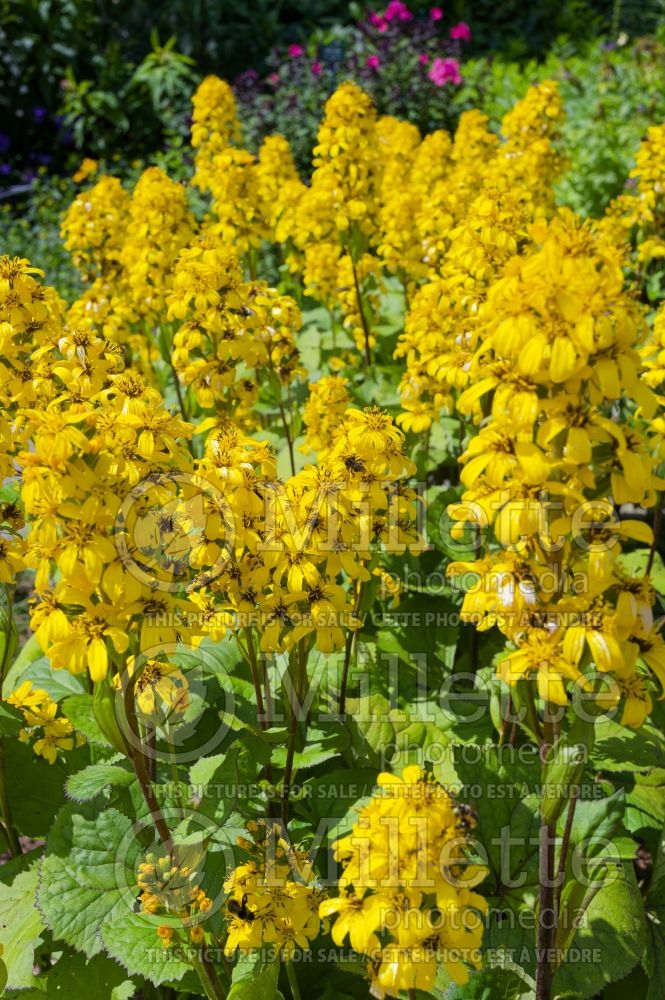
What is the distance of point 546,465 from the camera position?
6.02ft

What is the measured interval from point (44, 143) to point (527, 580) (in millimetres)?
12469

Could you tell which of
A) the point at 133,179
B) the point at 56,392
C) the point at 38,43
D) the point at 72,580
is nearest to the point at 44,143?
the point at 38,43

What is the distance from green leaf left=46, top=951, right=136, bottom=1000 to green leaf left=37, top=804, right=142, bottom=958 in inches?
5.7

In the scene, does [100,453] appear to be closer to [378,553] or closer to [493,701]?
[378,553]

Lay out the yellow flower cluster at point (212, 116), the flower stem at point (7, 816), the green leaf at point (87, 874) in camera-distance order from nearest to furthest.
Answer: the green leaf at point (87, 874), the flower stem at point (7, 816), the yellow flower cluster at point (212, 116)

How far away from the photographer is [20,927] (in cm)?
285

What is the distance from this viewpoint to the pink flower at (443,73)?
10.4 meters

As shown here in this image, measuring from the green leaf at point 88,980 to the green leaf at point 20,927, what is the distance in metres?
0.09

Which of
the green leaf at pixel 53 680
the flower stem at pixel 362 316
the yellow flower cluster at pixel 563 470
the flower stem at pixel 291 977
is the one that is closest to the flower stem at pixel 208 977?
the flower stem at pixel 291 977

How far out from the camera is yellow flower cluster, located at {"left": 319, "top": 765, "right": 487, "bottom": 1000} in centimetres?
186

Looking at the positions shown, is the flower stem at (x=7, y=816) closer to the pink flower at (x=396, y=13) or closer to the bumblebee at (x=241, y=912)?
the bumblebee at (x=241, y=912)

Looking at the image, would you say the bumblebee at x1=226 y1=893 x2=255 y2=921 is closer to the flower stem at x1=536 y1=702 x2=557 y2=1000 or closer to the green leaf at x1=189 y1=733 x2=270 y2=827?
the green leaf at x1=189 y1=733 x2=270 y2=827

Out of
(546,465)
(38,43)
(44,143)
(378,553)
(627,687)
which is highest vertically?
(38,43)

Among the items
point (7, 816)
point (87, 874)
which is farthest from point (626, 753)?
point (7, 816)
